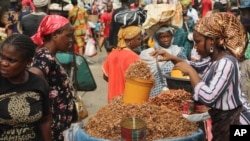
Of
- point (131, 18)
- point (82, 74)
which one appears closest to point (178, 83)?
point (82, 74)

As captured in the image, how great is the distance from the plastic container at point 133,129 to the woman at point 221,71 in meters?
0.45

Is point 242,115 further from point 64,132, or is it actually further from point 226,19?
point 64,132

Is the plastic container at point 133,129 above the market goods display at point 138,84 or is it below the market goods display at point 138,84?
below

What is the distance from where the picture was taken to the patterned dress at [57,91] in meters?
3.90

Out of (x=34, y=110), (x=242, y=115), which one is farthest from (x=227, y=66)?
(x=34, y=110)

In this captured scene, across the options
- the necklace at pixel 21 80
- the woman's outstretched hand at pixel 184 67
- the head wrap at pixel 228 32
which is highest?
the head wrap at pixel 228 32

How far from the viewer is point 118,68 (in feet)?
18.9

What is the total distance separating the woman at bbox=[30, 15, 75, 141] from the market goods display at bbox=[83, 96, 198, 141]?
22 cm

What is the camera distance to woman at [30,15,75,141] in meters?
4.04

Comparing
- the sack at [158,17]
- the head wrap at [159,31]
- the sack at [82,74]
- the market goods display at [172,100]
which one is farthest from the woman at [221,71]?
the sack at [158,17]

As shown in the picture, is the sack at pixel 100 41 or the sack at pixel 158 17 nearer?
the sack at pixel 158 17

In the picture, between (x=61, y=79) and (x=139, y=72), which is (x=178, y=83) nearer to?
(x=139, y=72)

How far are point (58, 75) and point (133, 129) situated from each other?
77cm

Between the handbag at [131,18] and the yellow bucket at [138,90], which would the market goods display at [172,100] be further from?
the handbag at [131,18]
